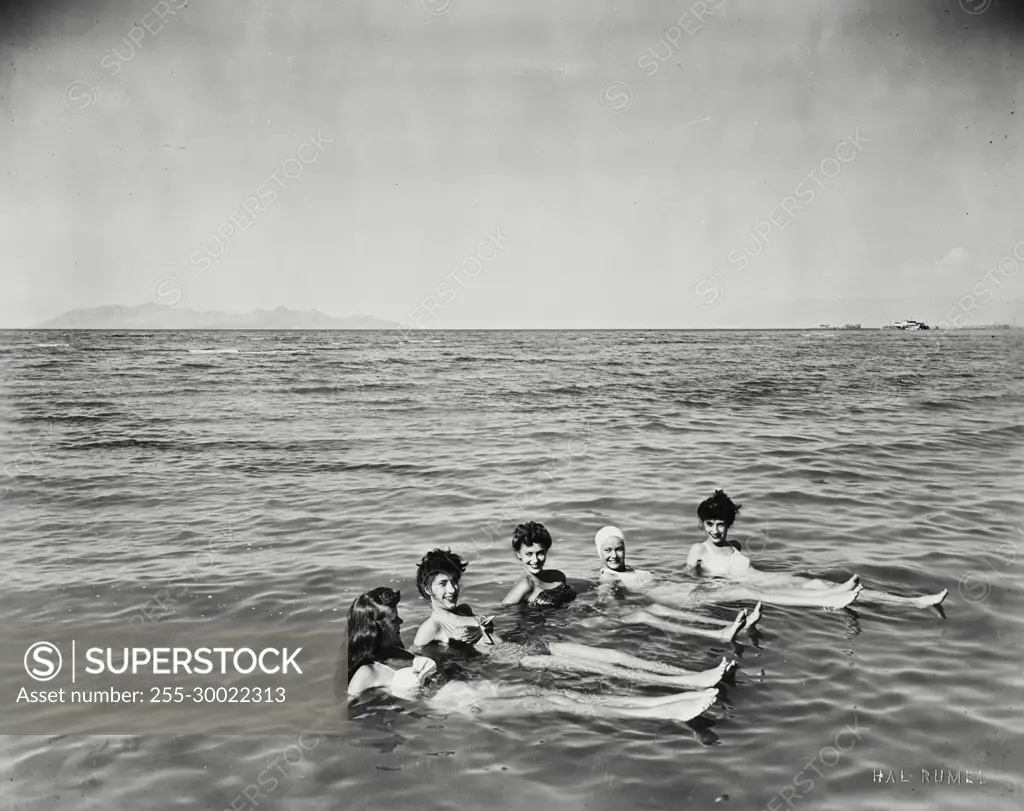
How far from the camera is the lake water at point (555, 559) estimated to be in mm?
4426

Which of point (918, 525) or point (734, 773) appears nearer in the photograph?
point (734, 773)

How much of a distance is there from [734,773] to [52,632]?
233 inches

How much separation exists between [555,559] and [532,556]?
165cm

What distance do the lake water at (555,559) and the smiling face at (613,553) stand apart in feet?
1.33

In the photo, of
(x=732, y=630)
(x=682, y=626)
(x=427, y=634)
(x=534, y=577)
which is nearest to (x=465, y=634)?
(x=427, y=634)

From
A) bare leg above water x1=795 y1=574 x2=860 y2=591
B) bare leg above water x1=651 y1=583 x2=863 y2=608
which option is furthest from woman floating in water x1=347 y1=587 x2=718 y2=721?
bare leg above water x1=795 y1=574 x2=860 y2=591

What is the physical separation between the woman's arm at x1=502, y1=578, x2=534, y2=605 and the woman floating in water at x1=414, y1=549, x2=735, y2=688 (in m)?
0.73

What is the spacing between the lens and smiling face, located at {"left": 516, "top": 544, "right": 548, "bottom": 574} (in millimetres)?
6992

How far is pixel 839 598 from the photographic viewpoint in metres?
6.70

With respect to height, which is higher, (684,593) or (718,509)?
(718,509)

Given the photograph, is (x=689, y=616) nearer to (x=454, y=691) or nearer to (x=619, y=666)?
(x=619, y=666)

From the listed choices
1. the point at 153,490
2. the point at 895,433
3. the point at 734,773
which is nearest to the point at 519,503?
the point at 153,490

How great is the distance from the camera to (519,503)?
36.4ft

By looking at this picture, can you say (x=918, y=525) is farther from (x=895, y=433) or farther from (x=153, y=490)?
(x=153, y=490)
